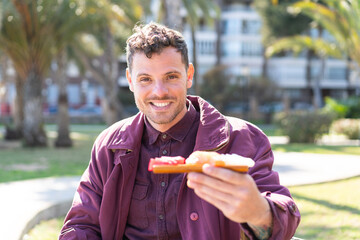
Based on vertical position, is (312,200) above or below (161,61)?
below

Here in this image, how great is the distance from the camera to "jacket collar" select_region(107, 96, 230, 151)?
92.1 inches

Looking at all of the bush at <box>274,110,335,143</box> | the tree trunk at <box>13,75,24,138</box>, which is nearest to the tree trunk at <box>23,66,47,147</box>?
the tree trunk at <box>13,75,24,138</box>

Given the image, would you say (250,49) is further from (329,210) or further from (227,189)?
(227,189)

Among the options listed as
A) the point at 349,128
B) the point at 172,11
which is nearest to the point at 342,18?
the point at 349,128

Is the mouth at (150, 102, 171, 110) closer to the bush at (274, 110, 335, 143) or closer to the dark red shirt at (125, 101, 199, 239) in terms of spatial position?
the dark red shirt at (125, 101, 199, 239)

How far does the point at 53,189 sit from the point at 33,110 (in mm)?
9514

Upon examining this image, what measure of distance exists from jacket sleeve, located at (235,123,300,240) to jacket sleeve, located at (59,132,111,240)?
32.6 inches

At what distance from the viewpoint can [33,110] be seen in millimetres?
16047

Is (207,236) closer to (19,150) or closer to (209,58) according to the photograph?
(19,150)

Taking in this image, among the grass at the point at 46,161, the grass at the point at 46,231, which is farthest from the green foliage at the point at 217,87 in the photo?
the grass at the point at 46,231

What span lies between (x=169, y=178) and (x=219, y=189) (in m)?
0.98

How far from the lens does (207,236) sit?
226 cm

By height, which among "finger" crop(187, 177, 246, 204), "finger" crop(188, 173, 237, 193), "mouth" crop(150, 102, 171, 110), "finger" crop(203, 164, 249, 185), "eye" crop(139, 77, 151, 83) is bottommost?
"finger" crop(187, 177, 246, 204)

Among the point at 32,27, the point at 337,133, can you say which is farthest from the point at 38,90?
the point at 337,133
